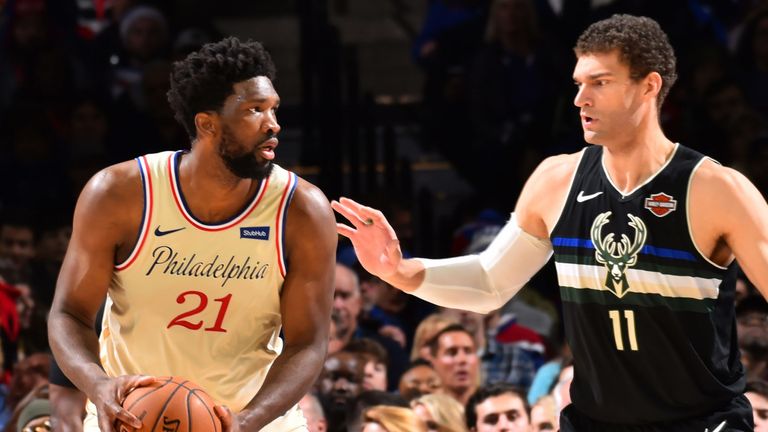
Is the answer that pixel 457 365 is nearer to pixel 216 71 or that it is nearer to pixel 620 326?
pixel 620 326

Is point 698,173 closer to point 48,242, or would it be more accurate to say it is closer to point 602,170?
point 602,170

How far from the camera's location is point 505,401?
627 centimetres

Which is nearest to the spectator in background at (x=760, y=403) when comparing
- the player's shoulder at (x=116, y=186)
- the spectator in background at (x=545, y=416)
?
the spectator in background at (x=545, y=416)

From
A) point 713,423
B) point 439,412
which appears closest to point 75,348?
point 713,423

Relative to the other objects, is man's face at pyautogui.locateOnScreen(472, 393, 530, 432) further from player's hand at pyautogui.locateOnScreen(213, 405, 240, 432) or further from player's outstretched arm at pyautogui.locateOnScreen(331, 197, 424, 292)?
player's hand at pyautogui.locateOnScreen(213, 405, 240, 432)

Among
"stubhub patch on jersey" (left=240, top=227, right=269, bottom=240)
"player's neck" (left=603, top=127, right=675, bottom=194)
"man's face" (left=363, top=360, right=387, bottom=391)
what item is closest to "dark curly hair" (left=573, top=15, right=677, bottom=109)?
"player's neck" (left=603, top=127, right=675, bottom=194)

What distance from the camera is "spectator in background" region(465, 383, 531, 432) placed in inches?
245

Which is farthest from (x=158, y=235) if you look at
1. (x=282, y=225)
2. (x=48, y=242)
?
(x=48, y=242)

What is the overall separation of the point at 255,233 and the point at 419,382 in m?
2.72

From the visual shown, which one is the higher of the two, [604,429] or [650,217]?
[650,217]

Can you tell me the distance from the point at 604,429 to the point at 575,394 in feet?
0.44

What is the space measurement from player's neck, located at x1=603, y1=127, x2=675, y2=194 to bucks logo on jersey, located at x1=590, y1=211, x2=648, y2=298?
4.5 inches

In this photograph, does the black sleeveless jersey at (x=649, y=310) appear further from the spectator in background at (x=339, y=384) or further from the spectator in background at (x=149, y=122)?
the spectator in background at (x=149, y=122)

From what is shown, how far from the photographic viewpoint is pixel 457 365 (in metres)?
6.69
